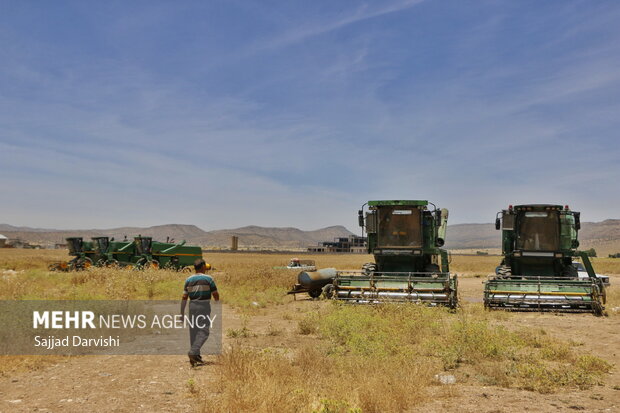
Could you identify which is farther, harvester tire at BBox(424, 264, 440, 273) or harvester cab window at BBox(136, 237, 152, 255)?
harvester cab window at BBox(136, 237, 152, 255)

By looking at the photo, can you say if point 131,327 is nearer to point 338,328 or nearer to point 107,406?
point 338,328

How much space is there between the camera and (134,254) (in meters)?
29.6

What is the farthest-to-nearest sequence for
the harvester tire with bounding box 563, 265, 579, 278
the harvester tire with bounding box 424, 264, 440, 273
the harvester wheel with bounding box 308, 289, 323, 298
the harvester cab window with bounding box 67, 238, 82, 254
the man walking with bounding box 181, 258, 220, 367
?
the harvester cab window with bounding box 67, 238, 82, 254
the harvester wheel with bounding box 308, 289, 323, 298
the harvester tire with bounding box 563, 265, 579, 278
the harvester tire with bounding box 424, 264, 440, 273
the man walking with bounding box 181, 258, 220, 367

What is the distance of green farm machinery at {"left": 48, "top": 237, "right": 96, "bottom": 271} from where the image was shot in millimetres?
30047

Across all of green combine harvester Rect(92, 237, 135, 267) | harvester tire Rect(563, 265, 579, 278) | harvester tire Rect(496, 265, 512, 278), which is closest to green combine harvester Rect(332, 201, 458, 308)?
harvester tire Rect(496, 265, 512, 278)

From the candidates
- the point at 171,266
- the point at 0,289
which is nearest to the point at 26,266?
the point at 171,266

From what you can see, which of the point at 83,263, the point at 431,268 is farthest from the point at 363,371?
the point at 83,263

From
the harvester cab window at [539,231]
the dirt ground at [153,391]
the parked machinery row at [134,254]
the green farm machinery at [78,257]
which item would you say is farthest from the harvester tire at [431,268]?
the green farm machinery at [78,257]

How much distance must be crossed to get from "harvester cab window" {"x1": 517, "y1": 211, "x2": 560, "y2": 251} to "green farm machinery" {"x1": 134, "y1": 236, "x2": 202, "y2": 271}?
18.0 metres

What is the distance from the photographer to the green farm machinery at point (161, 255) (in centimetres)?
2872

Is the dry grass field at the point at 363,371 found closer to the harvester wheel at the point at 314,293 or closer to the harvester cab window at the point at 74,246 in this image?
the harvester wheel at the point at 314,293

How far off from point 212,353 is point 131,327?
3676 mm

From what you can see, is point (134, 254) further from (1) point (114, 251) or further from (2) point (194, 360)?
(2) point (194, 360)

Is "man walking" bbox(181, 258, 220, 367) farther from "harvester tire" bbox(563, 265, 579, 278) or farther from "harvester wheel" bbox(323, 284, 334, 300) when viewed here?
"harvester tire" bbox(563, 265, 579, 278)
